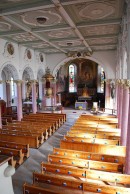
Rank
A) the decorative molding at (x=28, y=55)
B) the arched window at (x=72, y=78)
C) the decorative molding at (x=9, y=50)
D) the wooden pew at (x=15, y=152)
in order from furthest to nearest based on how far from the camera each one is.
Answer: the arched window at (x=72, y=78)
the decorative molding at (x=28, y=55)
the decorative molding at (x=9, y=50)
the wooden pew at (x=15, y=152)

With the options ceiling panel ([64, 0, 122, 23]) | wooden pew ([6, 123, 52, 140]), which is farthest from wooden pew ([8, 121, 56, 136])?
ceiling panel ([64, 0, 122, 23])

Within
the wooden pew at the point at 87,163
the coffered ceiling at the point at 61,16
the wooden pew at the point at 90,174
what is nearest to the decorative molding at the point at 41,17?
the coffered ceiling at the point at 61,16

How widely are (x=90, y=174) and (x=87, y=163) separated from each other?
0.62 meters

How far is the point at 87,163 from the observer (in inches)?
226

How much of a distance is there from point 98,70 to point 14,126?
1668cm

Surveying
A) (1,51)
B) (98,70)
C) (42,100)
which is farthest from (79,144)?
(98,70)

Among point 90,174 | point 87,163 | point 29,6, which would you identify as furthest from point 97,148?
point 29,6

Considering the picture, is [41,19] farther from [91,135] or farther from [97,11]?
[91,135]

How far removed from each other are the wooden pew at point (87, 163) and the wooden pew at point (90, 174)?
52cm

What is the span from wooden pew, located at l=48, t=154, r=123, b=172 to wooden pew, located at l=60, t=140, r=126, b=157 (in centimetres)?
134

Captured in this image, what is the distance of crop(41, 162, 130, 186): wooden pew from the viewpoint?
482cm

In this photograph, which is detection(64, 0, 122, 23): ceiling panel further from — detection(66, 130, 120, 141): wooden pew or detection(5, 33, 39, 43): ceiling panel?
detection(66, 130, 120, 141): wooden pew

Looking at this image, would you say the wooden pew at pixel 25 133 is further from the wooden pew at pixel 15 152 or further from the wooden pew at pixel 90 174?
the wooden pew at pixel 90 174

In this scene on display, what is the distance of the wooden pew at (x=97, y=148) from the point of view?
6.88 meters
